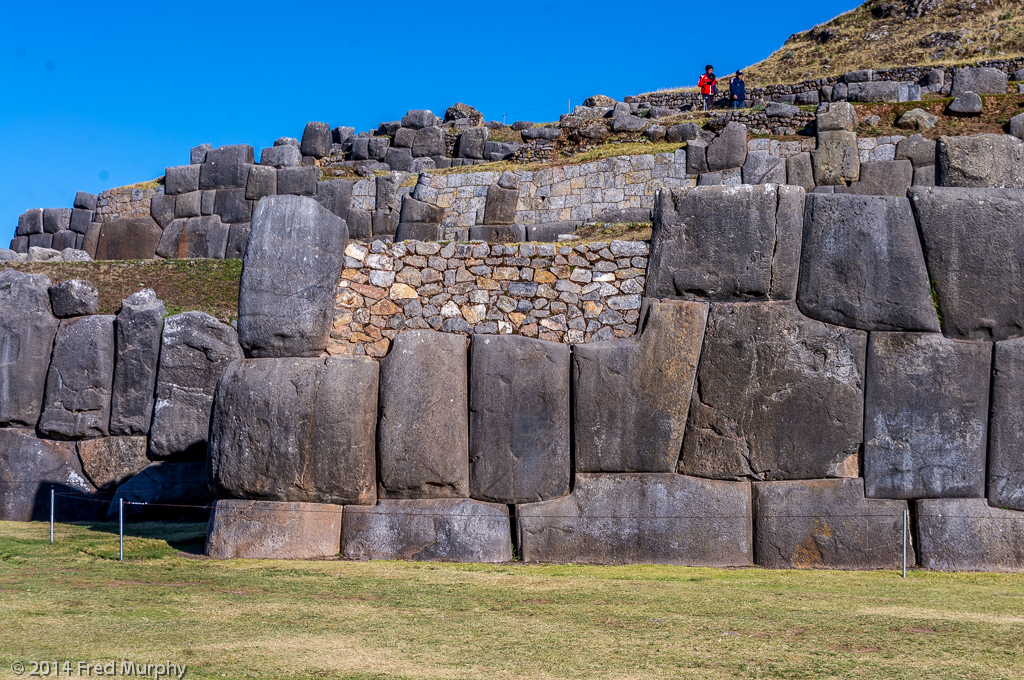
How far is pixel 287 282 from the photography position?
32.6ft

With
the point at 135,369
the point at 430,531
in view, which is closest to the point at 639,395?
the point at 430,531

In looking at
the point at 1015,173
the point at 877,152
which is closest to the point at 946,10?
the point at 877,152

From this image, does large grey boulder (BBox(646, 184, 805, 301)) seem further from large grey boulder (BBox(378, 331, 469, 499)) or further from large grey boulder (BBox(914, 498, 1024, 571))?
large grey boulder (BBox(914, 498, 1024, 571))

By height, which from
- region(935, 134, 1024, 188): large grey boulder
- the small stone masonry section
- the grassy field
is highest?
region(935, 134, 1024, 188): large grey boulder

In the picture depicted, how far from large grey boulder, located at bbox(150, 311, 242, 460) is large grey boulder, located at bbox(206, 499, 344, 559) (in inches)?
169

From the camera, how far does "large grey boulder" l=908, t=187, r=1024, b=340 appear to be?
9.28 m

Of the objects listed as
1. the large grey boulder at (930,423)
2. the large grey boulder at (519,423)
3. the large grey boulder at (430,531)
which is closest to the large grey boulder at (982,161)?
the large grey boulder at (930,423)

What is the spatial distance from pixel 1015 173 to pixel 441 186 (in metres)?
11.7

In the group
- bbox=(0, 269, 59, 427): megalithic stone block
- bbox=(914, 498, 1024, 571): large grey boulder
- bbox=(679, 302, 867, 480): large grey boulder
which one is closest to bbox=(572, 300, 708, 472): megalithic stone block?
bbox=(679, 302, 867, 480): large grey boulder

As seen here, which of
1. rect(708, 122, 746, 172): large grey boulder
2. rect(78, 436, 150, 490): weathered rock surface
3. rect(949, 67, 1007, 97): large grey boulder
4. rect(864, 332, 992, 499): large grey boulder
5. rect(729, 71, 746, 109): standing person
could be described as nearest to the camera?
rect(864, 332, 992, 499): large grey boulder

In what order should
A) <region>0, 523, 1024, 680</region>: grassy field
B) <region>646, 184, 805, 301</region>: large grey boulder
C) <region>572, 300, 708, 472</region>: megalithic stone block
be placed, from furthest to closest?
<region>646, 184, 805, 301</region>: large grey boulder → <region>572, 300, 708, 472</region>: megalithic stone block → <region>0, 523, 1024, 680</region>: grassy field

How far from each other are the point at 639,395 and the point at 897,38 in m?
39.2

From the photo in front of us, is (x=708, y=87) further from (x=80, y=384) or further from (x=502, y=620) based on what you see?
(x=502, y=620)

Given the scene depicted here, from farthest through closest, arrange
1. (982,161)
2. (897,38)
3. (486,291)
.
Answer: (897,38), (982,161), (486,291)
